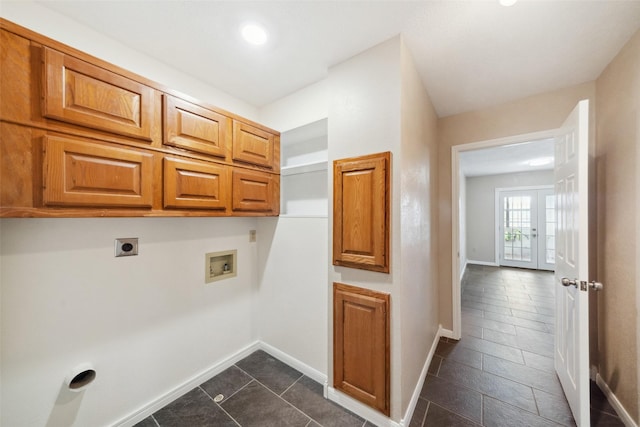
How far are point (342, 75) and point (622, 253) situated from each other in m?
2.35

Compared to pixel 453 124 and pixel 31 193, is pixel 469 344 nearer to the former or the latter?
pixel 453 124

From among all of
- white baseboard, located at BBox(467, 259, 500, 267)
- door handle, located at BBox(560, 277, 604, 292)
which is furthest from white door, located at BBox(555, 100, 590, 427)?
white baseboard, located at BBox(467, 259, 500, 267)

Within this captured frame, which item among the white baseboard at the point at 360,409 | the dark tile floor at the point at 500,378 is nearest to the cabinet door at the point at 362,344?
the white baseboard at the point at 360,409

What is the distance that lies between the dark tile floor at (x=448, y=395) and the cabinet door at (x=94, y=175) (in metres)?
1.60

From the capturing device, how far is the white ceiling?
129cm

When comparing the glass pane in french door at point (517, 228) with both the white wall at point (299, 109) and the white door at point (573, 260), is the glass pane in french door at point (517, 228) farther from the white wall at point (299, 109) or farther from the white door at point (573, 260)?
the white wall at point (299, 109)

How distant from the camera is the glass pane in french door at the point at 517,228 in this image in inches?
234

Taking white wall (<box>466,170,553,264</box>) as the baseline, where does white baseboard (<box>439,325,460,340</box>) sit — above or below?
below

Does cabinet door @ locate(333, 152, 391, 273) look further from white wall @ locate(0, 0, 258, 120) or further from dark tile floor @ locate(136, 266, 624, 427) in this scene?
white wall @ locate(0, 0, 258, 120)

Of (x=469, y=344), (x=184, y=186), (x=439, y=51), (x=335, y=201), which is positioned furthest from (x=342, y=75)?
(x=469, y=344)

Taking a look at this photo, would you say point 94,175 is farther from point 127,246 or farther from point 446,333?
point 446,333

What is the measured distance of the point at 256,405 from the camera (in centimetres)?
172

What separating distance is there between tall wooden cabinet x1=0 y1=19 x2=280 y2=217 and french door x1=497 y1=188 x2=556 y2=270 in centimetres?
732

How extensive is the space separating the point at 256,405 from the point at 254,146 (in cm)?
208
